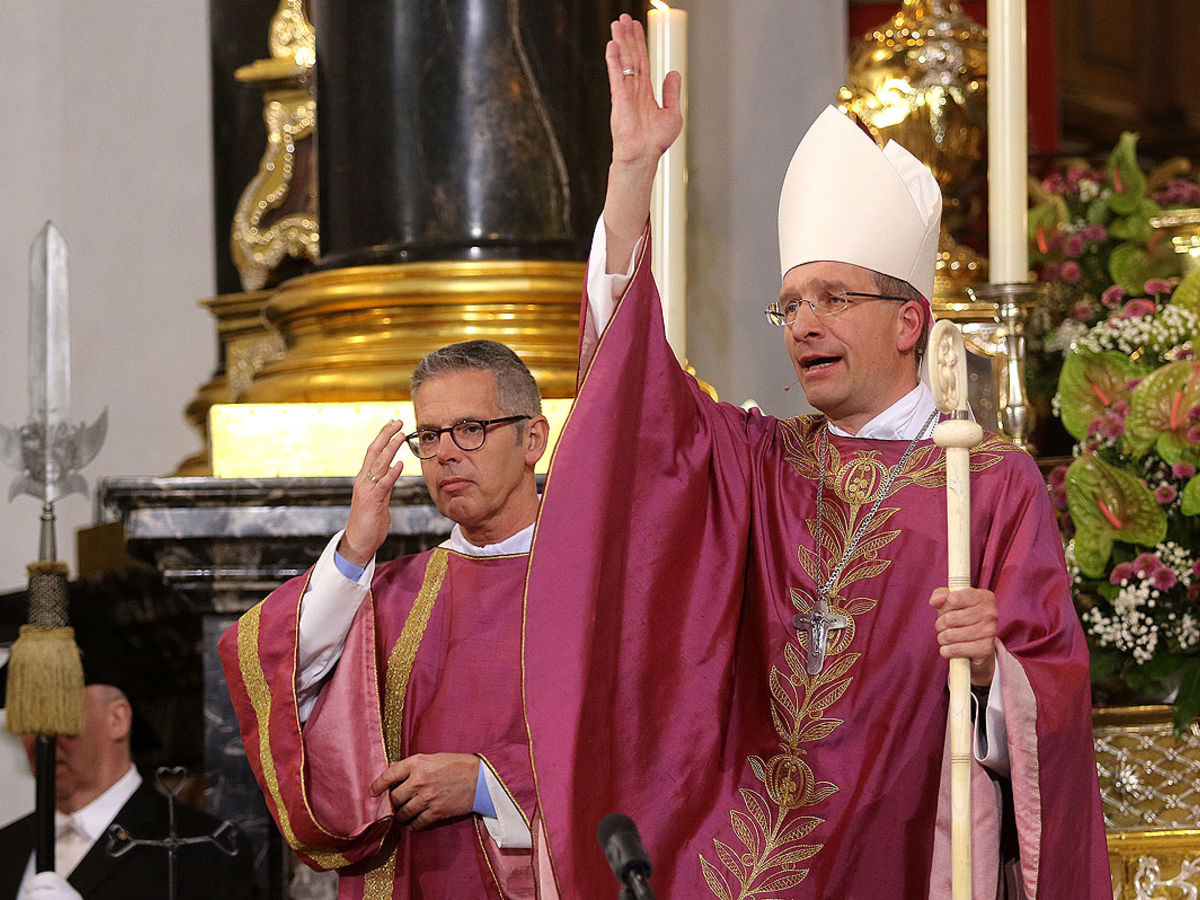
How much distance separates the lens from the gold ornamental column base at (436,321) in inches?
156

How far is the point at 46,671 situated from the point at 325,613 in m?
0.97

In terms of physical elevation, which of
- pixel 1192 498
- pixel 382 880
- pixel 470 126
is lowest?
pixel 382 880

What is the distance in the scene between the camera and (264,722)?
3.01 meters

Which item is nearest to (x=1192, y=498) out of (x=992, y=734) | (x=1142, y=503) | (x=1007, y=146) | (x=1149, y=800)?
(x=1142, y=503)

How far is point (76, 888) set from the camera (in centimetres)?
399

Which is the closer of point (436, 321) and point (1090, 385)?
point (1090, 385)

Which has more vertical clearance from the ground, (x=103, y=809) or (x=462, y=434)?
(x=462, y=434)

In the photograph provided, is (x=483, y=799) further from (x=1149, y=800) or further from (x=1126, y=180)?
(x=1126, y=180)

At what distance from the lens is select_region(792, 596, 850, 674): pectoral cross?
2.74 metres

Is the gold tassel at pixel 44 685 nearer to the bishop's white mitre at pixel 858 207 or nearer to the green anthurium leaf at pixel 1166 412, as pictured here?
the bishop's white mitre at pixel 858 207

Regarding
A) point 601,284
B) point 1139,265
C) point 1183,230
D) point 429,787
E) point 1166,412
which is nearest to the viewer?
point 601,284

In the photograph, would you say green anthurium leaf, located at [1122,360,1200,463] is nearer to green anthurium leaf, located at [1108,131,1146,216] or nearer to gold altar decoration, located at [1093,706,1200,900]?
gold altar decoration, located at [1093,706,1200,900]

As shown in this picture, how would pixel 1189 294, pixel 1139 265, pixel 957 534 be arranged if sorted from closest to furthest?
pixel 957 534 < pixel 1189 294 < pixel 1139 265

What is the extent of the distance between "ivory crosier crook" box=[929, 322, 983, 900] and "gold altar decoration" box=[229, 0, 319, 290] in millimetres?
4243
